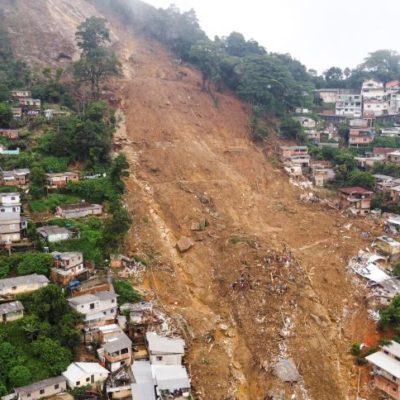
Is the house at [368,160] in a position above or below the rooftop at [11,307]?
above

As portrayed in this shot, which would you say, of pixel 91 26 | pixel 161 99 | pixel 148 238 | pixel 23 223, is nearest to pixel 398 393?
pixel 148 238

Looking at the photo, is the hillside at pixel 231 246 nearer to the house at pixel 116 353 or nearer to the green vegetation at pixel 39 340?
the house at pixel 116 353

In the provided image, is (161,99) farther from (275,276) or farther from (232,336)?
(232,336)

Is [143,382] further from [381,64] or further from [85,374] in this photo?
[381,64]

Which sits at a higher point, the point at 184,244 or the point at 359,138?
the point at 359,138

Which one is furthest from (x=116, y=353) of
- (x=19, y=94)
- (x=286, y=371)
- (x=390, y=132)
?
(x=390, y=132)

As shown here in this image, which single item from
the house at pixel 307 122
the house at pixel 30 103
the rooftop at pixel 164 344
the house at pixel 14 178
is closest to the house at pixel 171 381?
the rooftop at pixel 164 344

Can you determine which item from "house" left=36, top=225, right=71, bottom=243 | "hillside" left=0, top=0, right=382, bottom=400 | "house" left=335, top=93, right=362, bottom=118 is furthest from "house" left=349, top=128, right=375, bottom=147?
"house" left=36, top=225, right=71, bottom=243
